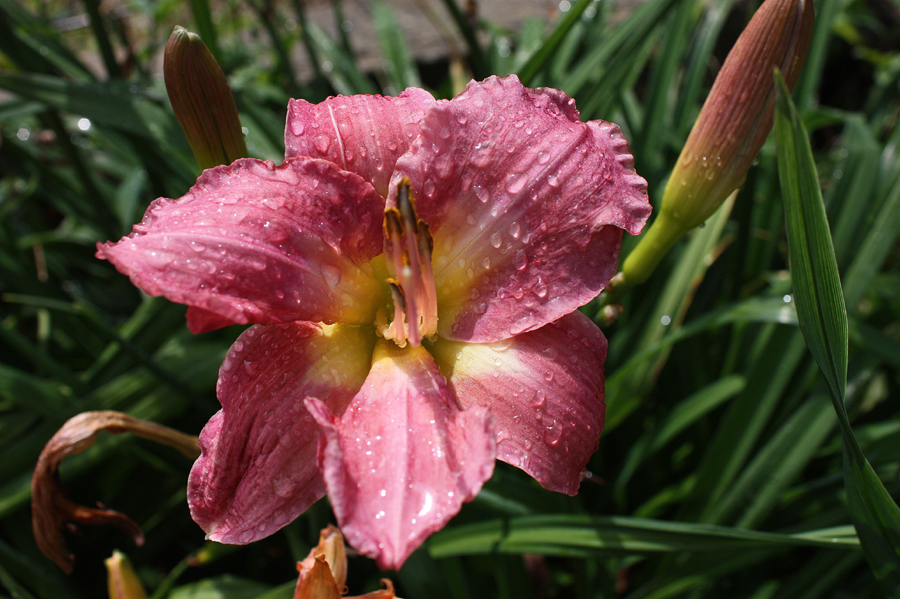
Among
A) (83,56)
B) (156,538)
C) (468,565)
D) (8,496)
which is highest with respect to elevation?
(83,56)

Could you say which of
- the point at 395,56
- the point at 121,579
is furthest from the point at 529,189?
the point at 395,56

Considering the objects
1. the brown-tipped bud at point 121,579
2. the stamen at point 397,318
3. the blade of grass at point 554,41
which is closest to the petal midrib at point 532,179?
the stamen at point 397,318

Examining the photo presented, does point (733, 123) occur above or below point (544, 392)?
above

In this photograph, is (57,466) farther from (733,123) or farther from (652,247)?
(733,123)

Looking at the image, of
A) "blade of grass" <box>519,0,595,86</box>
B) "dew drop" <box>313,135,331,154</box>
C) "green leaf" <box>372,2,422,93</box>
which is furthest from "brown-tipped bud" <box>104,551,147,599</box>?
"green leaf" <box>372,2,422,93</box>

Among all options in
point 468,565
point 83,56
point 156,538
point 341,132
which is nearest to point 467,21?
point 341,132

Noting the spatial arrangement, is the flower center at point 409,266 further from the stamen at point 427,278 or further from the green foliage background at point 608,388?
the green foliage background at point 608,388

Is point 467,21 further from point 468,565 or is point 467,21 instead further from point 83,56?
point 83,56
